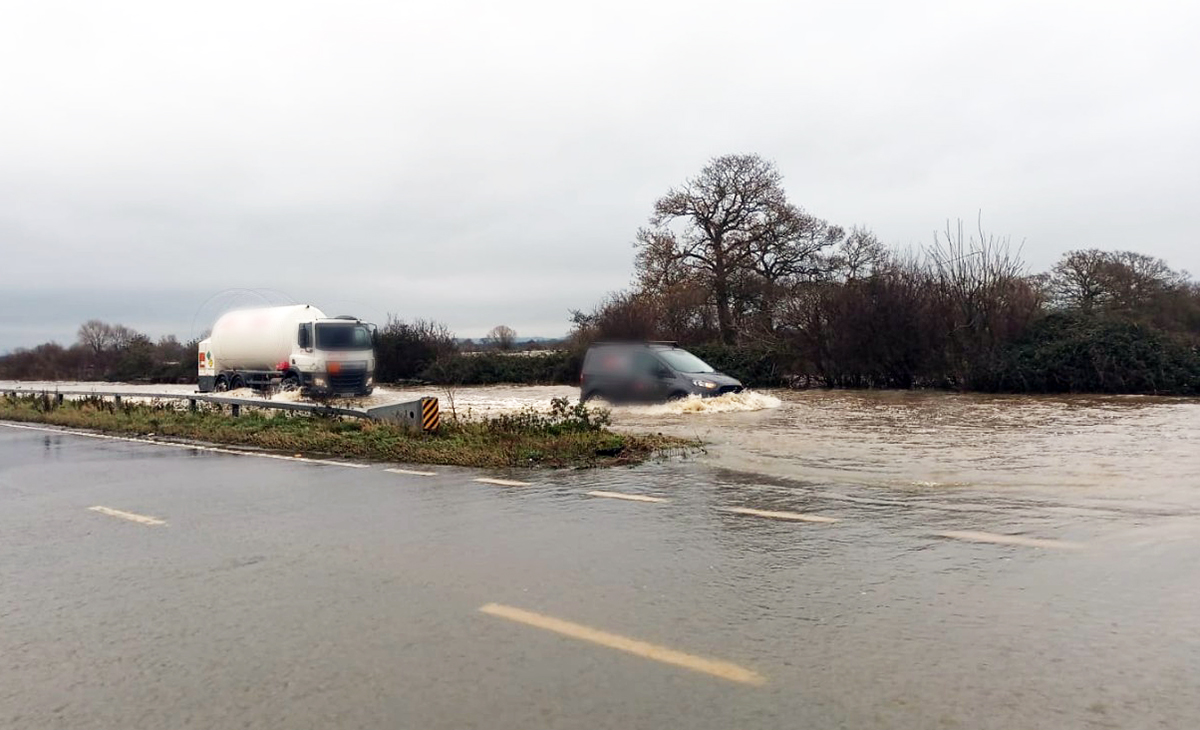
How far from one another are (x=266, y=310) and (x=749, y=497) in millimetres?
25158

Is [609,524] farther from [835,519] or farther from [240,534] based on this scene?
[240,534]

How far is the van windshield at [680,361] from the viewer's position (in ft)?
70.7

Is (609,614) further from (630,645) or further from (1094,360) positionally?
(1094,360)

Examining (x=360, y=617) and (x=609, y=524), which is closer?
(x=360, y=617)

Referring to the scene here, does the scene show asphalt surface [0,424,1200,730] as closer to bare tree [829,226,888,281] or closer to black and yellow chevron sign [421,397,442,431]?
black and yellow chevron sign [421,397,442,431]

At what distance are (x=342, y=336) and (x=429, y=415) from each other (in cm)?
1457

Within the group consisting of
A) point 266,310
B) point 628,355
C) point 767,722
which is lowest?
point 767,722

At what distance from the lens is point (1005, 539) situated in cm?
708

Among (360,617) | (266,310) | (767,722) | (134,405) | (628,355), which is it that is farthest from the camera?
(266,310)

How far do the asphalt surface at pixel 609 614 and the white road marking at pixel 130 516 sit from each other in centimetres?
5

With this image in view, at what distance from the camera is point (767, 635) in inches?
193

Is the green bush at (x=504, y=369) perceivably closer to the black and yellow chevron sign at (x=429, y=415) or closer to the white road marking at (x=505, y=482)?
the black and yellow chevron sign at (x=429, y=415)

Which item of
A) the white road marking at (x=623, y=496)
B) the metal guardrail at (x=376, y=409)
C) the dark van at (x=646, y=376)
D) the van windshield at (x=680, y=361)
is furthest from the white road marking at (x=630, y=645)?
the van windshield at (x=680, y=361)

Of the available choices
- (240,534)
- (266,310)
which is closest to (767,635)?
(240,534)
